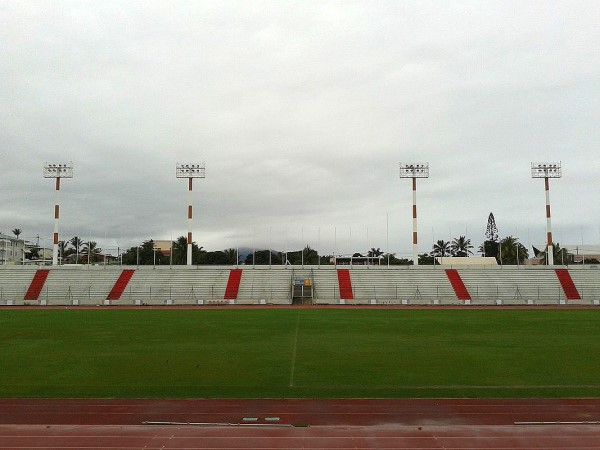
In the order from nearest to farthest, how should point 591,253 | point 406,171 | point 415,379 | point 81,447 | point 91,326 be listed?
point 81,447 → point 415,379 → point 91,326 → point 406,171 → point 591,253

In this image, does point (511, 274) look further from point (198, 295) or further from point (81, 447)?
point (81, 447)

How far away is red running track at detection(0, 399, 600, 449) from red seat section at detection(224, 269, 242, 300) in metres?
41.2

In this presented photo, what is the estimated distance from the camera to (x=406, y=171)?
6650 cm

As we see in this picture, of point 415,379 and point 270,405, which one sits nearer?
point 270,405

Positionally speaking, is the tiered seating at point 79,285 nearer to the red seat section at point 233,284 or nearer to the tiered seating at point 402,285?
the red seat section at point 233,284

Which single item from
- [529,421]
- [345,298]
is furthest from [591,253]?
[529,421]

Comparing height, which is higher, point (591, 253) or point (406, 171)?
point (406, 171)

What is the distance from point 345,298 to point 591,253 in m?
95.4

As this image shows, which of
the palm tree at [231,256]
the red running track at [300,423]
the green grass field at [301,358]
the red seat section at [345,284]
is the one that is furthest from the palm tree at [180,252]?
the red running track at [300,423]

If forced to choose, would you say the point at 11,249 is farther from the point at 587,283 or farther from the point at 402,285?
the point at 587,283

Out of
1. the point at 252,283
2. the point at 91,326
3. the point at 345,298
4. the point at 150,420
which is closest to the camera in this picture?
the point at 150,420

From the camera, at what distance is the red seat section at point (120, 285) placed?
54.7 metres

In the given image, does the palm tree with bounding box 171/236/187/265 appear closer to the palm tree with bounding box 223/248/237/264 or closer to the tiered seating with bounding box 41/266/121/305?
the palm tree with bounding box 223/248/237/264

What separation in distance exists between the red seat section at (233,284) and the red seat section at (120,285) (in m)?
12.0
